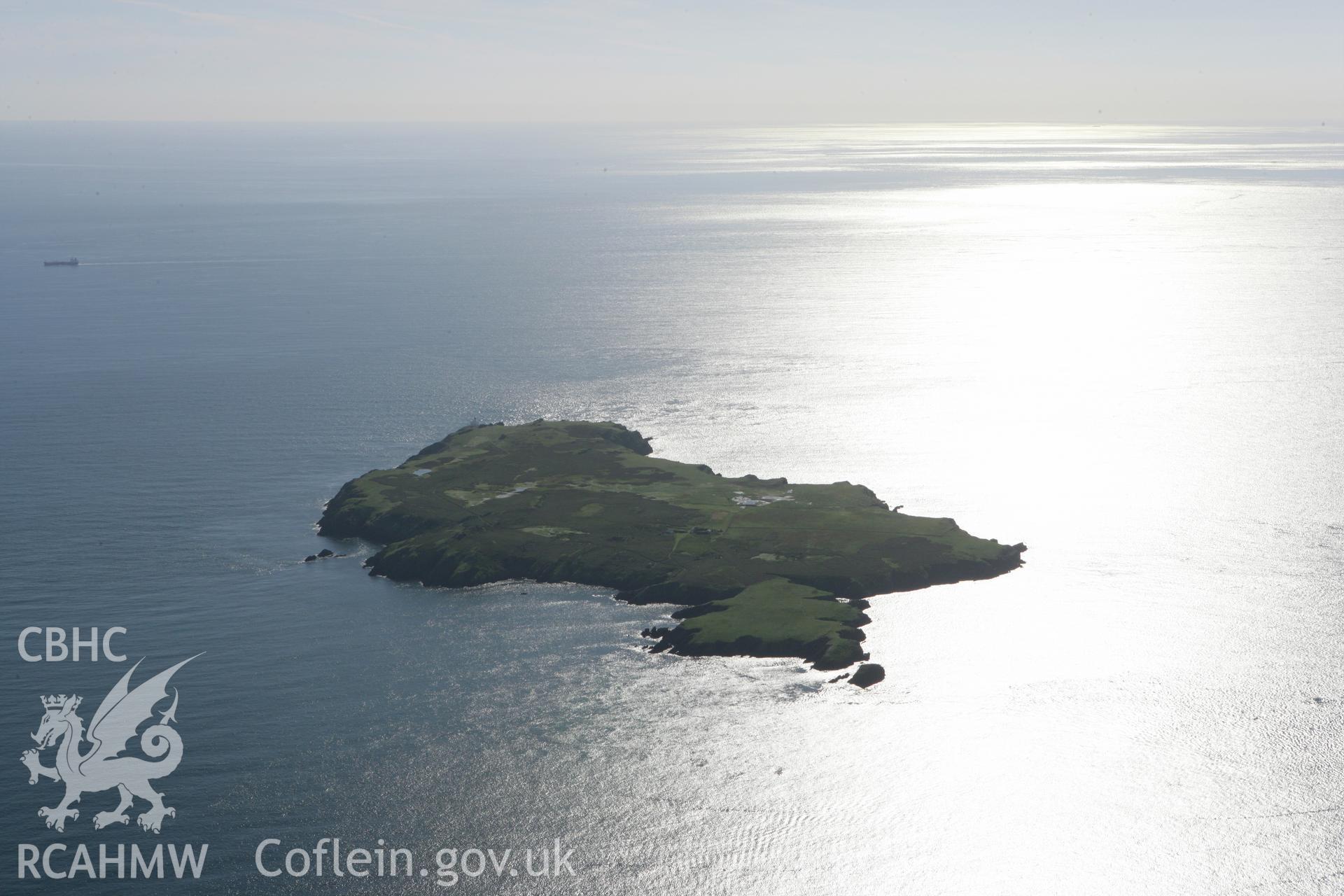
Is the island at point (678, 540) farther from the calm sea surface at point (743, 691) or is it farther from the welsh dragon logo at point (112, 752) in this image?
the welsh dragon logo at point (112, 752)

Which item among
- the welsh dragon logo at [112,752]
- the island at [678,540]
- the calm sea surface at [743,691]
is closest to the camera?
the calm sea surface at [743,691]

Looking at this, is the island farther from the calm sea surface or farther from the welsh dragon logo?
the welsh dragon logo

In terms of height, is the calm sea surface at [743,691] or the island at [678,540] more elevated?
the island at [678,540]

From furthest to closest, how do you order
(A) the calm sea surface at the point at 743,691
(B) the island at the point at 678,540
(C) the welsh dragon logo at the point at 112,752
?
1. (B) the island at the point at 678,540
2. (C) the welsh dragon logo at the point at 112,752
3. (A) the calm sea surface at the point at 743,691

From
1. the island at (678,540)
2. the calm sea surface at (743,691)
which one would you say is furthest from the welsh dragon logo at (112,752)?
the island at (678,540)

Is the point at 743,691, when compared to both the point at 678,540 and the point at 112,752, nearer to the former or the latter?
the point at 678,540

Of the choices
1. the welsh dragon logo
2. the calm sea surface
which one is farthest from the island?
the welsh dragon logo

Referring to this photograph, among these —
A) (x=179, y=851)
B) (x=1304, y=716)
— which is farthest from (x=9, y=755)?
(x=1304, y=716)
